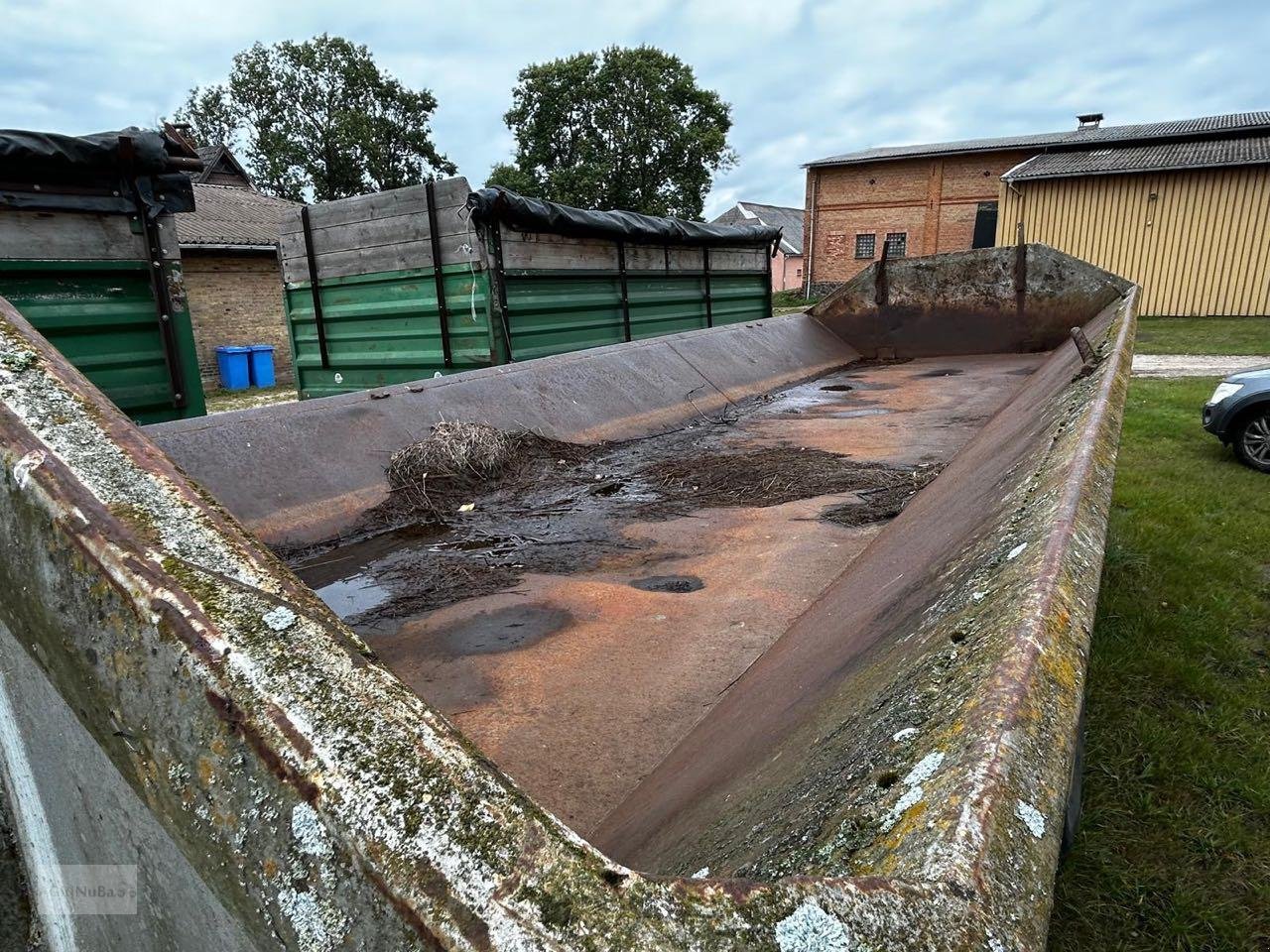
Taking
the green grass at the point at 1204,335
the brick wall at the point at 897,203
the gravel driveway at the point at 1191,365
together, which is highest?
the brick wall at the point at 897,203

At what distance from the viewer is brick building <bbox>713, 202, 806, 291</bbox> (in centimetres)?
3978

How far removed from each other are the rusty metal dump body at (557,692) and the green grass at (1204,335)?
12.9 m

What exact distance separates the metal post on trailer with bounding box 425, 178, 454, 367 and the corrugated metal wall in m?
17.7

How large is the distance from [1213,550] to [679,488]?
3202 mm

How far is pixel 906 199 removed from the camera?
26578 millimetres

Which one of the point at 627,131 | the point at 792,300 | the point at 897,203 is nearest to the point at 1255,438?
the point at 792,300

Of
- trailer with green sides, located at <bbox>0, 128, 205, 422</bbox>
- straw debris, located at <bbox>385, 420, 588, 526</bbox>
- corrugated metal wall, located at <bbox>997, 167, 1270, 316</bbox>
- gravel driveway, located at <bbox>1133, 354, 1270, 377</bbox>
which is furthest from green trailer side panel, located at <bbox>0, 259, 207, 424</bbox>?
corrugated metal wall, located at <bbox>997, 167, 1270, 316</bbox>

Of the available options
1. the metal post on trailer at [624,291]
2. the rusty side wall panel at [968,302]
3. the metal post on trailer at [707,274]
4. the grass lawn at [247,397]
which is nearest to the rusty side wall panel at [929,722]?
the metal post on trailer at [624,291]

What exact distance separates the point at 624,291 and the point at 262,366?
39.0 feet

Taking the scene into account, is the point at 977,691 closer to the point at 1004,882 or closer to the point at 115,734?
the point at 1004,882

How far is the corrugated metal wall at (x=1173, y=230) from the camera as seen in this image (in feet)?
56.5

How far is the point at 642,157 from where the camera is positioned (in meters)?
36.2

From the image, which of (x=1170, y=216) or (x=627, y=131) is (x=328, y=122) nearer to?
(x=627, y=131)

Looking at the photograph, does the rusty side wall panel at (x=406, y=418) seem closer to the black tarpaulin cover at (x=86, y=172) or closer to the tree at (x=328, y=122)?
the black tarpaulin cover at (x=86, y=172)
